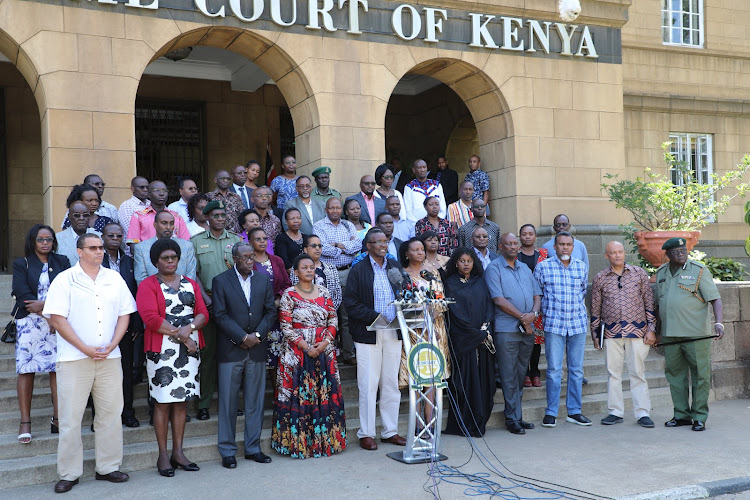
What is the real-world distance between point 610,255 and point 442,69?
5.30 m

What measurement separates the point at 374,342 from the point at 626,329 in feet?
9.86

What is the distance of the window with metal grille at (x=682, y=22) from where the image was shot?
16.8 m

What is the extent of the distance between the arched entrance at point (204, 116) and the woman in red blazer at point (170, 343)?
24.9 feet

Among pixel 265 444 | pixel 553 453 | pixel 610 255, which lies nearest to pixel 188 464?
pixel 265 444

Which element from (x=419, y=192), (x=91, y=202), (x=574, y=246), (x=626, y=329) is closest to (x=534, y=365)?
(x=626, y=329)

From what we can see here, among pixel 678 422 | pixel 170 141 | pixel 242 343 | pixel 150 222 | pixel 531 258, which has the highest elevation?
pixel 170 141

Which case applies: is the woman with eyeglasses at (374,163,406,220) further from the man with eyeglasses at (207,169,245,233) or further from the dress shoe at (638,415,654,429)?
the dress shoe at (638,415,654,429)

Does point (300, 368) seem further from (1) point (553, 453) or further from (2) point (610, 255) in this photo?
(2) point (610, 255)

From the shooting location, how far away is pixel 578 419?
27.7 feet

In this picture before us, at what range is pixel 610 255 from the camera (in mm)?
8617

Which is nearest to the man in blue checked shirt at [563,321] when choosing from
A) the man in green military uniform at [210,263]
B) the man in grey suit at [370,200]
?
the man in grey suit at [370,200]

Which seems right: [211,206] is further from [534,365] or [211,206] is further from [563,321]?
[534,365]

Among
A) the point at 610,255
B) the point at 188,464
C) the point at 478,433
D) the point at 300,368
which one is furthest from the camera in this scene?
the point at 610,255

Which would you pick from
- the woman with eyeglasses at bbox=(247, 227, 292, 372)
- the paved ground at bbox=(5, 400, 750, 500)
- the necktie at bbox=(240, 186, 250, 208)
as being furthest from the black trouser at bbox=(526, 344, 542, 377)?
the necktie at bbox=(240, 186, 250, 208)
